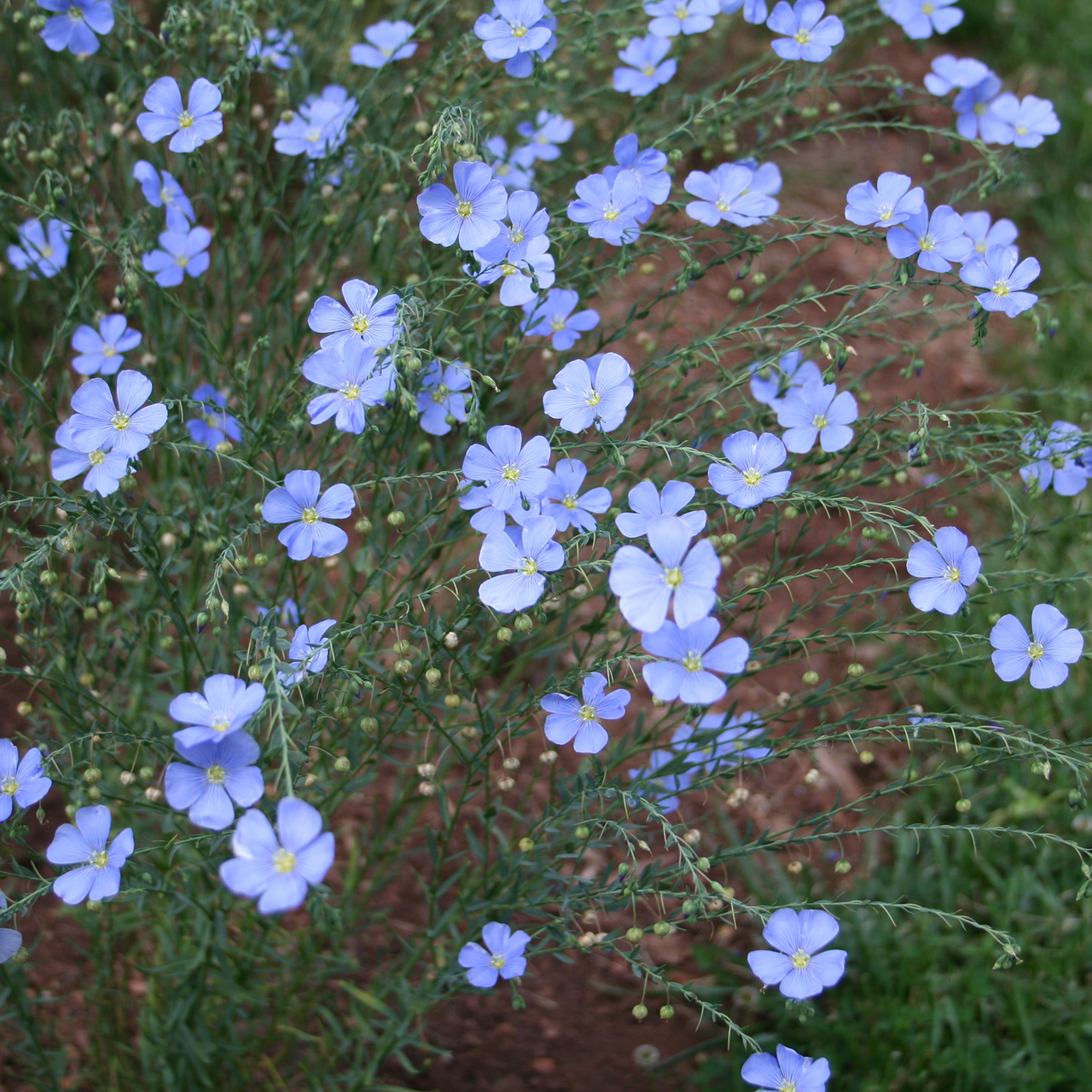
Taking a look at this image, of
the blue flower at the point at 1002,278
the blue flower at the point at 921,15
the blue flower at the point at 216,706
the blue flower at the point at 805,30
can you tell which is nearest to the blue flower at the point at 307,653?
the blue flower at the point at 216,706

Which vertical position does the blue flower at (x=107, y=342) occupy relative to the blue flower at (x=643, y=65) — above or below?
below

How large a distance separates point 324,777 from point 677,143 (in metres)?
2.23

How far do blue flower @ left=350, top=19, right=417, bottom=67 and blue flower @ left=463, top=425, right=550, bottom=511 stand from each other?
115cm

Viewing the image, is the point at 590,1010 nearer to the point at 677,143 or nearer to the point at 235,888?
the point at 235,888

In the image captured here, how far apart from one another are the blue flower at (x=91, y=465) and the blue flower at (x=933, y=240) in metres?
1.51

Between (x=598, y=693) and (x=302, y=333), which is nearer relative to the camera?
(x=598, y=693)

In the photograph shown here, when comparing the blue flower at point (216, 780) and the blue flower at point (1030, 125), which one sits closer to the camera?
the blue flower at point (216, 780)

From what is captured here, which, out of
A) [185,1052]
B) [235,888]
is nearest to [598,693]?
[235,888]

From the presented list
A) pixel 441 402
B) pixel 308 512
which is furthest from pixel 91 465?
pixel 441 402

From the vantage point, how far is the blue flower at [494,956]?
6.53 feet

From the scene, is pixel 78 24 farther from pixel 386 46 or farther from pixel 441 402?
pixel 441 402

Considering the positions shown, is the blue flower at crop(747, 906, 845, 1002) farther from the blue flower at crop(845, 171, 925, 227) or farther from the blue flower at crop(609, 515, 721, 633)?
the blue flower at crop(845, 171, 925, 227)

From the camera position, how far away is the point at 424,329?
213cm

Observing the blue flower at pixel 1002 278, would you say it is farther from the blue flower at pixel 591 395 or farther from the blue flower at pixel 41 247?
the blue flower at pixel 41 247
